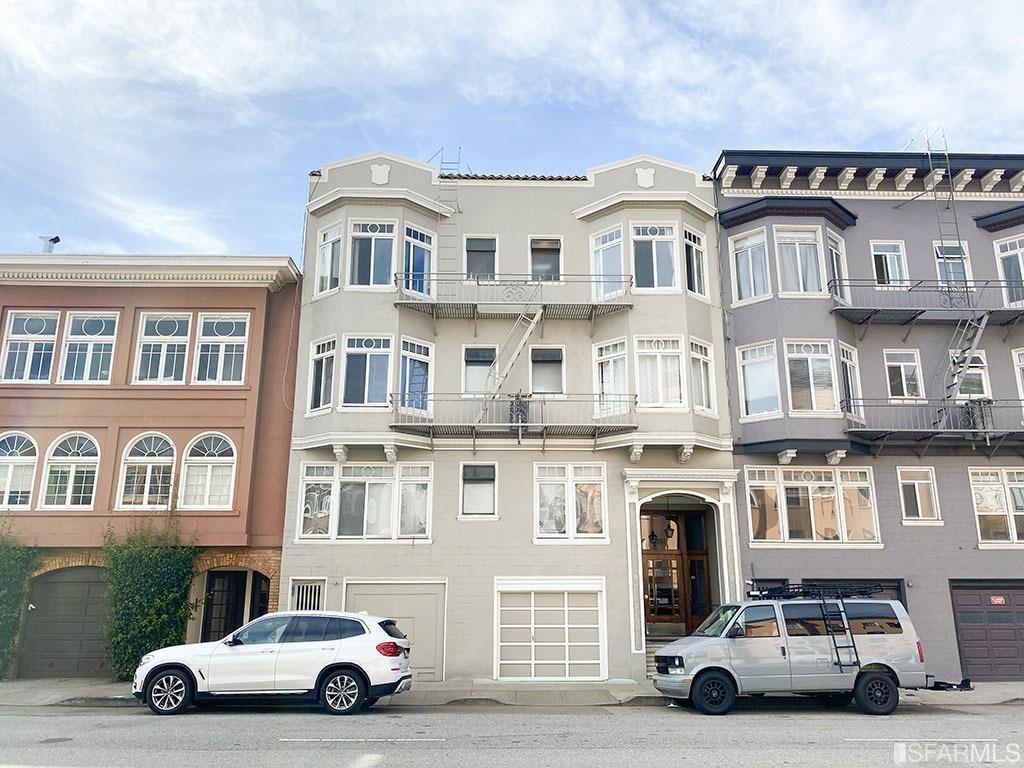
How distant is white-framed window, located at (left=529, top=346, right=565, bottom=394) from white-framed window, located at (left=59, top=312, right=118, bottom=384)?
11.0 meters

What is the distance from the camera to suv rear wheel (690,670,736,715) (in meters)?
13.3

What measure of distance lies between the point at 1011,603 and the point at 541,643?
11755 millimetres

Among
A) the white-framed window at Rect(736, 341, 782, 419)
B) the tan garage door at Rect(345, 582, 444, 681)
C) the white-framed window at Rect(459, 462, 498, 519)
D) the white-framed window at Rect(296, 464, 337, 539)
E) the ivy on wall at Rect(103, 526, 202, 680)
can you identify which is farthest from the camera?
the white-framed window at Rect(736, 341, 782, 419)

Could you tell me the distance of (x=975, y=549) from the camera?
62.2ft

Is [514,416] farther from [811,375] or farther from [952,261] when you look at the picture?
[952,261]

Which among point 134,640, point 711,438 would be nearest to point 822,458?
point 711,438

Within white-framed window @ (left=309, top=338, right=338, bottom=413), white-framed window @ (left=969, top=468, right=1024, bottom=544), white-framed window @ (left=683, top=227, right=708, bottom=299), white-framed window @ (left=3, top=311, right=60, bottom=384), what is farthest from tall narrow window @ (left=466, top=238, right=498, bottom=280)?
white-framed window @ (left=969, top=468, right=1024, bottom=544)

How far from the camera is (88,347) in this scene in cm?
2002

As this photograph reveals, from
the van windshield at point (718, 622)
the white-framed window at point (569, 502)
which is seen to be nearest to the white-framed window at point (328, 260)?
the white-framed window at point (569, 502)

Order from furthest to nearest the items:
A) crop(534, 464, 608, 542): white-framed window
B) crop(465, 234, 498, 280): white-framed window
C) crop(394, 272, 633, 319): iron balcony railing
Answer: crop(465, 234, 498, 280): white-framed window → crop(394, 272, 633, 319): iron balcony railing → crop(534, 464, 608, 542): white-framed window

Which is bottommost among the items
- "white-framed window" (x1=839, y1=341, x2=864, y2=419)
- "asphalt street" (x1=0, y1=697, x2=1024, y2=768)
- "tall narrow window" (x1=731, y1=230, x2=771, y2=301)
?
"asphalt street" (x1=0, y1=697, x2=1024, y2=768)

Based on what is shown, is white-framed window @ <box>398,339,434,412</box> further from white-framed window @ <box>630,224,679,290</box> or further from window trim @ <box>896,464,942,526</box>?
window trim @ <box>896,464,942,526</box>

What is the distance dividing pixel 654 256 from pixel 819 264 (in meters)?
4.36

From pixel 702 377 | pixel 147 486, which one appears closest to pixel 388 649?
pixel 147 486
